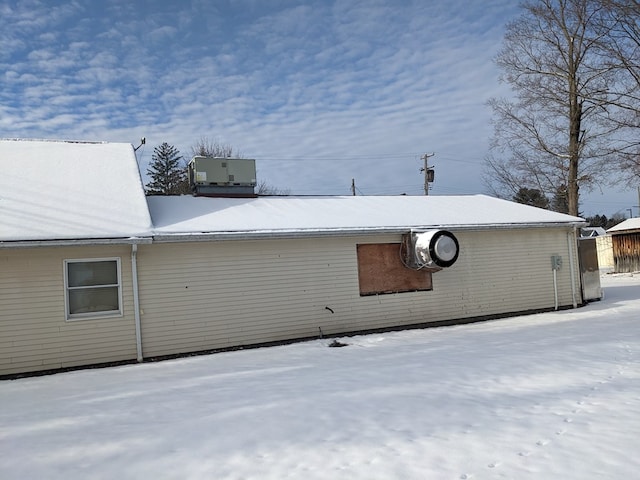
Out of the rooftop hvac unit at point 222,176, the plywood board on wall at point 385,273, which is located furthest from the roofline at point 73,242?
the plywood board on wall at point 385,273

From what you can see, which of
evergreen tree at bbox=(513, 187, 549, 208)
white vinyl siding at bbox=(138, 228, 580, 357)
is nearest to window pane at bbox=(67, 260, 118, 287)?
white vinyl siding at bbox=(138, 228, 580, 357)

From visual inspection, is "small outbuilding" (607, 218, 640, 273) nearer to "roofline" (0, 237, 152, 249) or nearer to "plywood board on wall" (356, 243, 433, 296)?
"plywood board on wall" (356, 243, 433, 296)

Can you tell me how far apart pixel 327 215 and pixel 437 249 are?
272cm

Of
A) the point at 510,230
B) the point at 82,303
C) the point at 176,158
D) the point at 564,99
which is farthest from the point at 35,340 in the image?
the point at 176,158

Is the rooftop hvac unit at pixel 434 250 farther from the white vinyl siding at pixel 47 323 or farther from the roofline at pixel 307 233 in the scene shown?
the white vinyl siding at pixel 47 323

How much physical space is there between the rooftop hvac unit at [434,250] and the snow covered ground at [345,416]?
8.62 feet

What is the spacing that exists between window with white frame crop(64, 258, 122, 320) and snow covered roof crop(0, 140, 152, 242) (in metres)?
0.71

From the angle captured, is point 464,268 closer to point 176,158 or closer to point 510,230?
point 510,230

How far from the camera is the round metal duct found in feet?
37.5

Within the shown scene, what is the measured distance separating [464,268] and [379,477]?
9573mm

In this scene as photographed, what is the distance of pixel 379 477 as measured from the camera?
392 centimetres

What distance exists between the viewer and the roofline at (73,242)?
8.52m

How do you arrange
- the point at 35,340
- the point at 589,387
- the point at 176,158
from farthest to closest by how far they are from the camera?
1. the point at 176,158
2. the point at 35,340
3. the point at 589,387

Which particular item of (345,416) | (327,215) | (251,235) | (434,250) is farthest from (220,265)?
(345,416)
